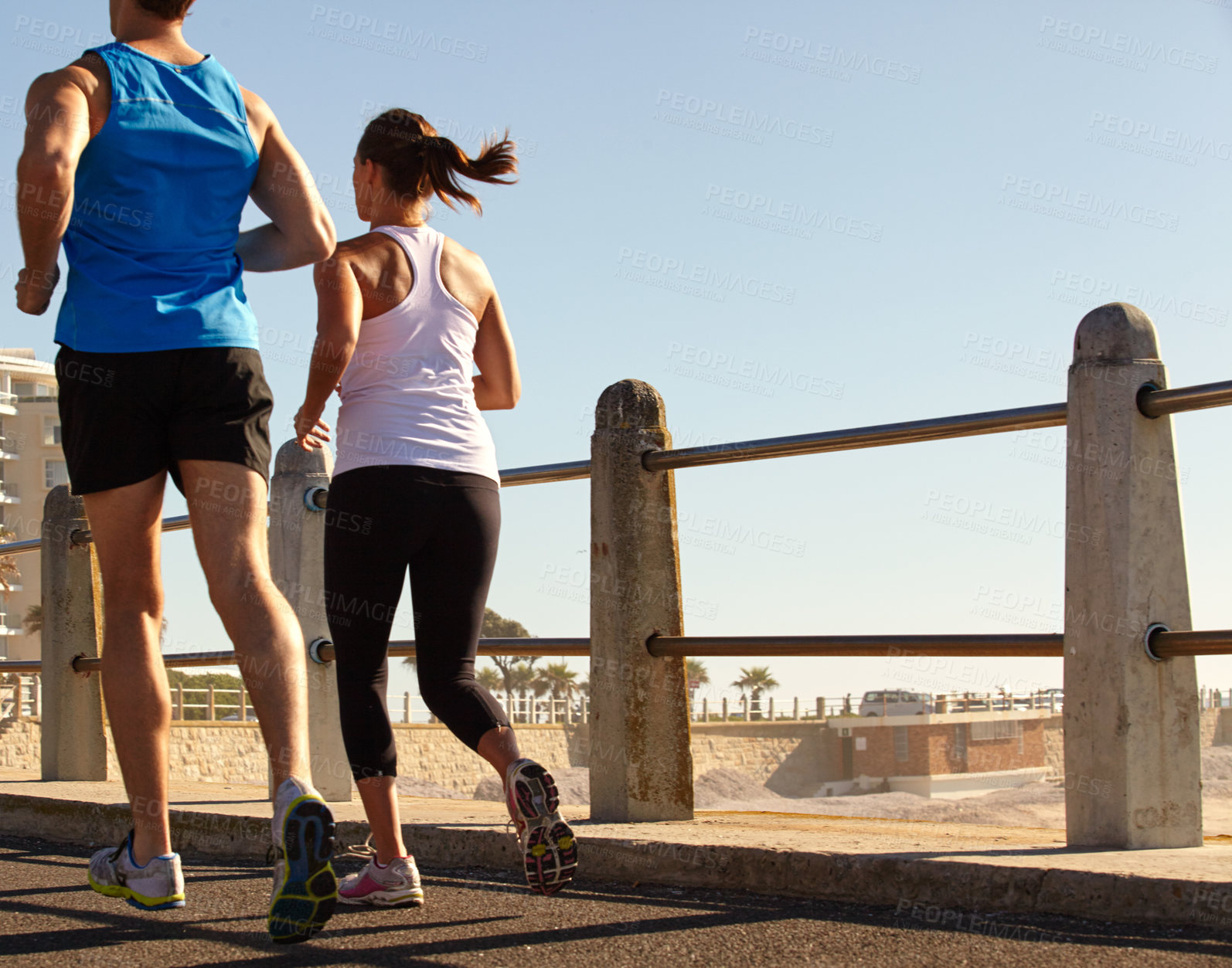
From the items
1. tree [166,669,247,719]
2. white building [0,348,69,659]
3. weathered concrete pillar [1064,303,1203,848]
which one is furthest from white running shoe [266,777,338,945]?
white building [0,348,69,659]

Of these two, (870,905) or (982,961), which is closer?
(982,961)

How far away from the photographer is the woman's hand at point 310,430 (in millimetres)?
3041

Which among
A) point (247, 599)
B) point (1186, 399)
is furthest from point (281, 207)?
point (1186, 399)

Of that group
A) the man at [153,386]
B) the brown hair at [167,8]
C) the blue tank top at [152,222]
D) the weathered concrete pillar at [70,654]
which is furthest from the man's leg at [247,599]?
the weathered concrete pillar at [70,654]

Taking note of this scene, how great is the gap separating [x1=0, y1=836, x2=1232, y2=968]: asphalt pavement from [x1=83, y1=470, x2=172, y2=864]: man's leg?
0.93 ft

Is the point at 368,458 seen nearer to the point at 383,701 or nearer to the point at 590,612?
the point at 383,701

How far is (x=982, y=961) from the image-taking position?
2.26 metres

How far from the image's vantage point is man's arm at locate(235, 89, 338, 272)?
2801 millimetres

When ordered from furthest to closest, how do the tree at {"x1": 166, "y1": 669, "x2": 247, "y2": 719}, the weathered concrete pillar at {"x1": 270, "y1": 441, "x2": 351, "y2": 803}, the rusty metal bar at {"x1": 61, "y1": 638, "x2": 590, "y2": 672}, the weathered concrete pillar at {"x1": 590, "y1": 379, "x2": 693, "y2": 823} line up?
the tree at {"x1": 166, "y1": 669, "x2": 247, "y2": 719}
the weathered concrete pillar at {"x1": 270, "y1": 441, "x2": 351, "y2": 803}
the rusty metal bar at {"x1": 61, "y1": 638, "x2": 590, "y2": 672}
the weathered concrete pillar at {"x1": 590, "y1": 379, "x2": 693, "y2": 823}

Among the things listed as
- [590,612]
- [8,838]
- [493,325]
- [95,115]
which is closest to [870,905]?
[590,612]

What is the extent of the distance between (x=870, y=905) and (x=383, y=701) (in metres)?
1.25

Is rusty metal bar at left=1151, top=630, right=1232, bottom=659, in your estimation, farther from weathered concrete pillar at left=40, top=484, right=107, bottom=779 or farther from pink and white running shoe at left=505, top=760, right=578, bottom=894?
weathered concrete pillar at left=40, top=484, right=107, bottom=779

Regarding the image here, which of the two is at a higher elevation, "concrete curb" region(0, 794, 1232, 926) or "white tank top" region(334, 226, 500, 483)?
"white tank top" region(334, 226, 500, 483)

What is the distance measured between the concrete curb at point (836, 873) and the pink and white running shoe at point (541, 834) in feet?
1.64
